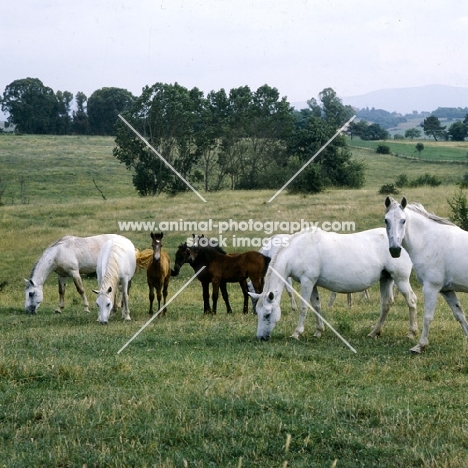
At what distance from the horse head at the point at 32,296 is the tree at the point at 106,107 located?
93.7 meters

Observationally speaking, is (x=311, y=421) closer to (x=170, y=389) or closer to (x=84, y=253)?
(x=170, y=389)

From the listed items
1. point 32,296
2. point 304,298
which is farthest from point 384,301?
point 32,296

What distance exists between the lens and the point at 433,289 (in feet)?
34.7

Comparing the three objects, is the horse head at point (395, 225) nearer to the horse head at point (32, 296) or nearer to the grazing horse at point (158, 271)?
the grazing horse at point (158, 271)

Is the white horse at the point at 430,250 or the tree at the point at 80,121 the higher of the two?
the tree at the point at 80,121

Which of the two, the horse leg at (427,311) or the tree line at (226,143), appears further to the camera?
the tree line at (226,143)

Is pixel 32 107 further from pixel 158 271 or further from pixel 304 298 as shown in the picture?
pixel 304 298

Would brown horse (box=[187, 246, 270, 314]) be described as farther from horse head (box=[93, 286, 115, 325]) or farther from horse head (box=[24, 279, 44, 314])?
horse head (box=[24, 279, 44, 314])

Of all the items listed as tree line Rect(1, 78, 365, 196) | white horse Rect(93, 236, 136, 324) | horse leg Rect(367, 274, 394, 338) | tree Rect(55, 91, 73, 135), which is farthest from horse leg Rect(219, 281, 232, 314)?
tree Rect(55, 91, 73, 135)

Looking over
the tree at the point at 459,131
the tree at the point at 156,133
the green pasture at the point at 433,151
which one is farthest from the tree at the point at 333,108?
the tree at the point at 156,133

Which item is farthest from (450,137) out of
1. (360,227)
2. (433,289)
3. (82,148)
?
(433,289)

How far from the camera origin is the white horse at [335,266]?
12117mm

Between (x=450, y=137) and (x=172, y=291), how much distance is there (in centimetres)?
11083

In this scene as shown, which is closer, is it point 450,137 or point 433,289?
point 433,289
